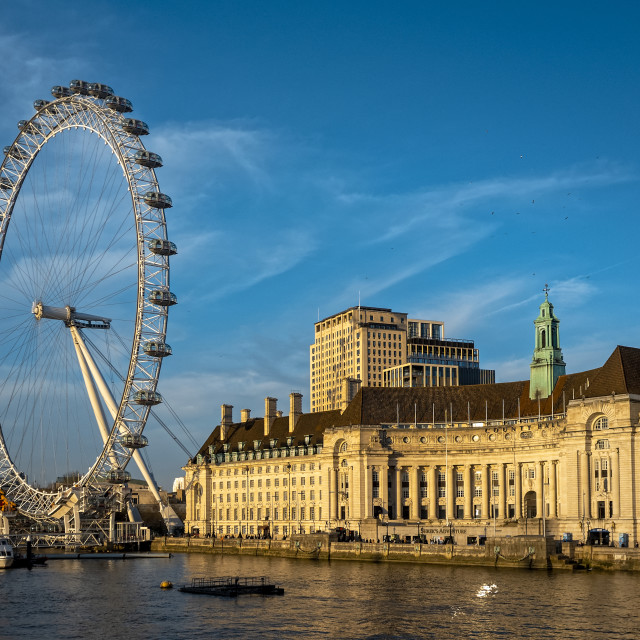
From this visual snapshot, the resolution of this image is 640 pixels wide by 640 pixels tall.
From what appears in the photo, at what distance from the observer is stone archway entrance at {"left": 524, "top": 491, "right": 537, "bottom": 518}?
438 ft

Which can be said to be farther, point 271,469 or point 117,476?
point 271,469

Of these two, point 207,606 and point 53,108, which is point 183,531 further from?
A: point 207,606

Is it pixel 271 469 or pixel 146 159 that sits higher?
pixel 146 159

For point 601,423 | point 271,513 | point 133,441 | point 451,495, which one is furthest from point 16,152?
point 601,423

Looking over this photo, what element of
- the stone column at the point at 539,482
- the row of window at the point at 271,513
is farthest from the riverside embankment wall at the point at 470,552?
the stone column at the point at 539,482

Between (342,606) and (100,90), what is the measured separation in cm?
7061

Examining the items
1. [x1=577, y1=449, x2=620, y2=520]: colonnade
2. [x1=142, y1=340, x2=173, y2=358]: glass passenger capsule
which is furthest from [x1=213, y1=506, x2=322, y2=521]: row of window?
[x1=577, y1=449, x2=620, y2=520]: colonnade

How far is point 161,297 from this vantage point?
123438 mm

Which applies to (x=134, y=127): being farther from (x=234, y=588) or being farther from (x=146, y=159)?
(x=234, y=588)

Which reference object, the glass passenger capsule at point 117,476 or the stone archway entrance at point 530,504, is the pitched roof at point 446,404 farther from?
the glass passenger capsule at point 117,476

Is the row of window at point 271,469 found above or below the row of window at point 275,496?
above

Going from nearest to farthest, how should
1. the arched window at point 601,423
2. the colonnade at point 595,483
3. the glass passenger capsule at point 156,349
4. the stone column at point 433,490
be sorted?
1. the colonnade at point 595,483
2. the arched window at point 601,423
3. the glass passenger capsule at point 156,349
4. the stone column at point 433,490

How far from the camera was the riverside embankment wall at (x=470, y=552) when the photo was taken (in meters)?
99.4

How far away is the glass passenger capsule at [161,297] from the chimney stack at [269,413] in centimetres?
4734
